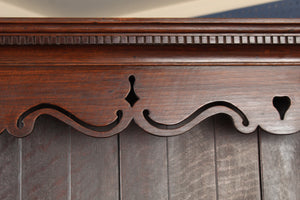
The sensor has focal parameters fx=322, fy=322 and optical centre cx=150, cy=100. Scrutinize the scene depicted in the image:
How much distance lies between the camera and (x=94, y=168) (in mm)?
677

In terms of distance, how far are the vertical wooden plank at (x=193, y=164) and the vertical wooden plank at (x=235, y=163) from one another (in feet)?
0.06

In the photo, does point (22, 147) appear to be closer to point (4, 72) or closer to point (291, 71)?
point (4, 72)

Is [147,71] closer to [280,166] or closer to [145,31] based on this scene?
[145,31]

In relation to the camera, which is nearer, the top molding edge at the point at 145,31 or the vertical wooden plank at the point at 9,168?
the top molding edge at the point at 145,31

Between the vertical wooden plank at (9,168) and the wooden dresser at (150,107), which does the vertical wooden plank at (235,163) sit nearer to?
the wooden dresser at (150,107)

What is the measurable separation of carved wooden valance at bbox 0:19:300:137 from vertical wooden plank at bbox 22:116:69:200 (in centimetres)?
8

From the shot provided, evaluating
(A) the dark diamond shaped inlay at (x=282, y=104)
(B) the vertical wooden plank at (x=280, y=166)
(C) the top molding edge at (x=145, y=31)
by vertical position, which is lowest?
(B) the vertical wooden plank at (x=280, y=166)

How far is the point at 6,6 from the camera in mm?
1801

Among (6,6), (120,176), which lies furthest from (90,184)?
(6,6)

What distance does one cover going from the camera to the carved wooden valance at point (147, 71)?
55cm

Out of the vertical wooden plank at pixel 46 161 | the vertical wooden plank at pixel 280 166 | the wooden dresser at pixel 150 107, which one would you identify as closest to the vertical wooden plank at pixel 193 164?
the wooden dresser at pixel 150 107

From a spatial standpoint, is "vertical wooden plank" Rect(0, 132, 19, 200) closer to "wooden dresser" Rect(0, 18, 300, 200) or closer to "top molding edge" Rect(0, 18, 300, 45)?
"wooden dresser" Rect(0, 18, 300, 200)

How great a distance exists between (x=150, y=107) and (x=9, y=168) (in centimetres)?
32

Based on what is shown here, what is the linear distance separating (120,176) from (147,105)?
0.19 meters
